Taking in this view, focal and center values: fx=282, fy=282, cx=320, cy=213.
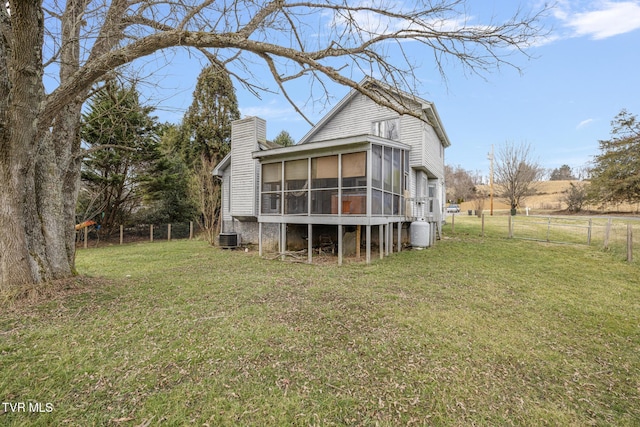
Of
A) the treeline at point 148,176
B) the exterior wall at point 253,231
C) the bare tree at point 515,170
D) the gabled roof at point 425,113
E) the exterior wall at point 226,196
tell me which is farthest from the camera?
the bare tree at point 515,170

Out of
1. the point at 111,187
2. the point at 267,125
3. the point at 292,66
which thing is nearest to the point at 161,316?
the point at 292,66

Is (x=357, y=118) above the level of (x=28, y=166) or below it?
above

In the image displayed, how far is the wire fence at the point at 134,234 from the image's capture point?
14.9 metres

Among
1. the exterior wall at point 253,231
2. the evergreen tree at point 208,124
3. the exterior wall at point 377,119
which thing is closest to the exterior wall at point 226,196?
the exterior wall at point 253,231

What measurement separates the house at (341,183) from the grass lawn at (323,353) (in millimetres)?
3377

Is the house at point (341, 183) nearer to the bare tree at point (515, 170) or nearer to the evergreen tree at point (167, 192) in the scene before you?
the evergreen tree at point (167, 192)

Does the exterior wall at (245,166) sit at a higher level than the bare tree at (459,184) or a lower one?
lower

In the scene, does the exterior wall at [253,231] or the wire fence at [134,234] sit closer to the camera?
the exterior wall at [253,231]

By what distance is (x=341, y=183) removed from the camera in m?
8.82

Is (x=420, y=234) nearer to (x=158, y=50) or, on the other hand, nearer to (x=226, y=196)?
(x=226, y=196)

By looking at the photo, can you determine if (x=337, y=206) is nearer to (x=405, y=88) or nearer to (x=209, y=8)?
(x=405, y=88)

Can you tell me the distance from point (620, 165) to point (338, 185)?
99.8 ft

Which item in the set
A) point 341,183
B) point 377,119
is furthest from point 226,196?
point 377,119

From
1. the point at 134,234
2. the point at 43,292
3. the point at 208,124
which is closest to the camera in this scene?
the point at 43,292
